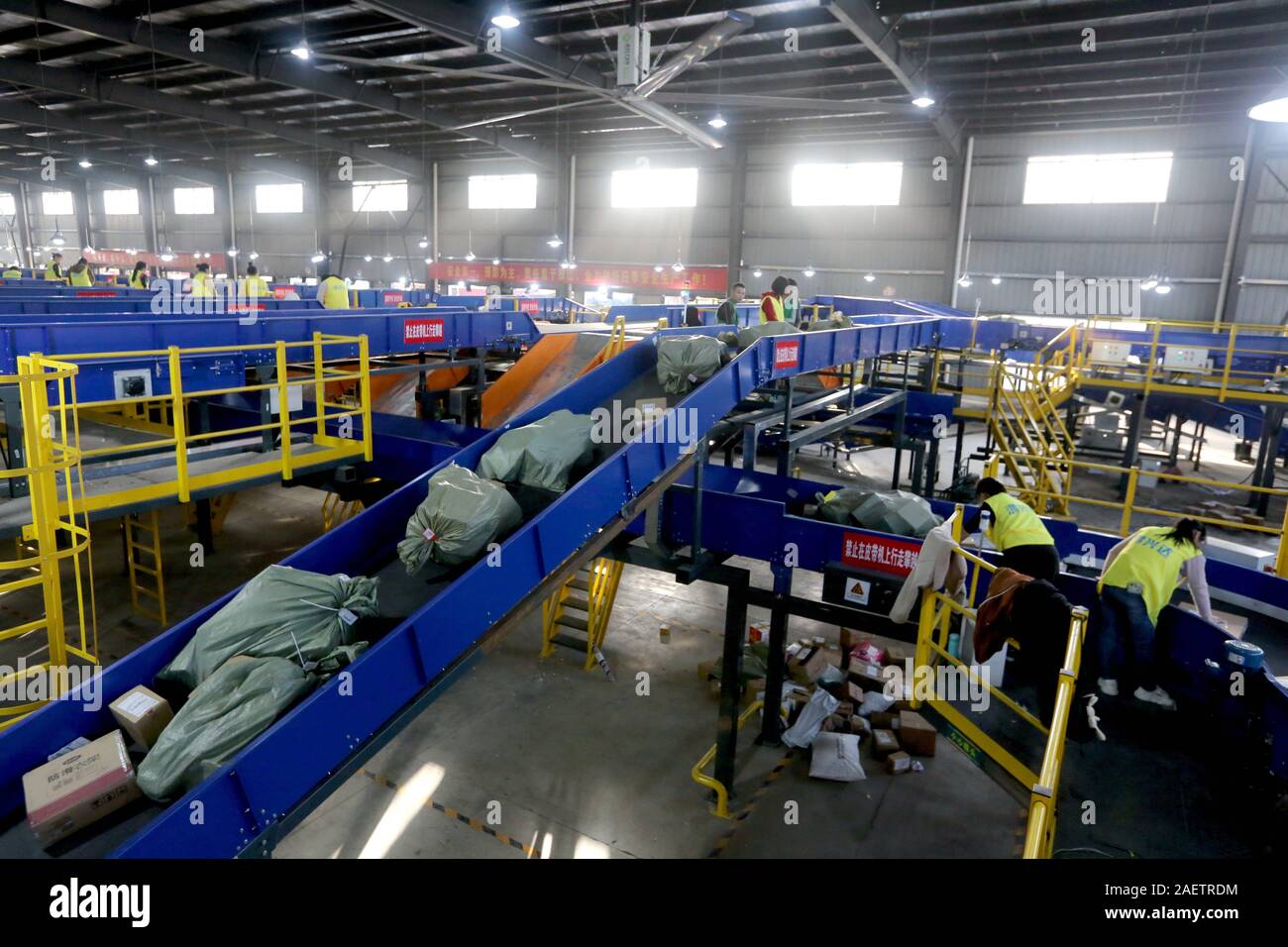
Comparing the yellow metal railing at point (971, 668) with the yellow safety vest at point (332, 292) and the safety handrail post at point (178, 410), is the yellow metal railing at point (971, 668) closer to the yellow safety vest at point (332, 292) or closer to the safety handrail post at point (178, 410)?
the safety handrail post at point (178, 410)

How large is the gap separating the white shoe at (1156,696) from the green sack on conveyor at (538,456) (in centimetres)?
442

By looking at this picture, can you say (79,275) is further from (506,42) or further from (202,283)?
(506,42)

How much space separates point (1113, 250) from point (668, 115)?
45.8 feet

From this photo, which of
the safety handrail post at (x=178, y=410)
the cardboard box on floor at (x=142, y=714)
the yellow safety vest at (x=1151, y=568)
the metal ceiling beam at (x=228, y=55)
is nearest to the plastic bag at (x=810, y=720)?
the yellow safety vest at (x=1151, y=568)

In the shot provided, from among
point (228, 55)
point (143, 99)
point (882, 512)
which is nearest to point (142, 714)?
point (882, 512)

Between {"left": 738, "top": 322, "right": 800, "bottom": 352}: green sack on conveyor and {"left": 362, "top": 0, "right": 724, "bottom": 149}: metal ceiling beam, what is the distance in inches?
292

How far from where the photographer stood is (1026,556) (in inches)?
224

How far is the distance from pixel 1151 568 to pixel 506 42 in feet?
49.2

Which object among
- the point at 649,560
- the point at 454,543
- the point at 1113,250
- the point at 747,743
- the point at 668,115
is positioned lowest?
the point at 747,743

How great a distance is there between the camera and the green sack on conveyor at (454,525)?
454 centimetres

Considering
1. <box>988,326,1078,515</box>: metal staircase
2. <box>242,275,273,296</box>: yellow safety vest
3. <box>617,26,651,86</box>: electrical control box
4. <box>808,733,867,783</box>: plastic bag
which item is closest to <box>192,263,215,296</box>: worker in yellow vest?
<box>242,275,273,296</box>: yellow safety vest

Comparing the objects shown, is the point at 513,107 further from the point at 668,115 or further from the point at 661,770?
→ the point at 661,770

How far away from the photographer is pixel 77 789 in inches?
121
